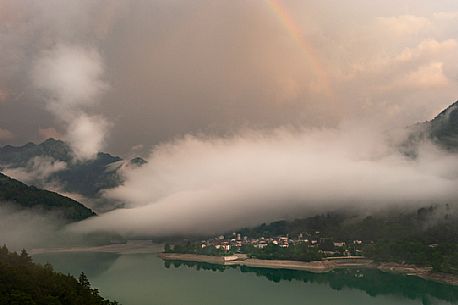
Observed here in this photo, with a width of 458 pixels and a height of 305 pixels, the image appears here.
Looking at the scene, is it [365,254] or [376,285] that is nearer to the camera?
[376,285]

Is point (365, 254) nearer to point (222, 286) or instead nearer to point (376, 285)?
point (376, 285)

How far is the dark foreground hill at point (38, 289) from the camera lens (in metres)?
17.1

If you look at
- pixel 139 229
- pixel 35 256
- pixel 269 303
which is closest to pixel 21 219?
pixel 35 256

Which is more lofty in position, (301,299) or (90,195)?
(90,195)

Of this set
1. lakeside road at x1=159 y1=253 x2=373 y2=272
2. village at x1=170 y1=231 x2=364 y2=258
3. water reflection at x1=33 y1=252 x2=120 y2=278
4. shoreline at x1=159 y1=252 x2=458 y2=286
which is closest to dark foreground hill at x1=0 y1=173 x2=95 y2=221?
water reflection at x1=33 y1=252 x2=120 y2=278

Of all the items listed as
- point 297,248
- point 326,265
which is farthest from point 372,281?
point 297,248

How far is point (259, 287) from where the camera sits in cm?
3944

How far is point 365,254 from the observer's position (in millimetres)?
55219

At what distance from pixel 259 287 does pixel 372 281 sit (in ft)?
36.7

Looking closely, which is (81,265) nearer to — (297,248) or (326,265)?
(297,248)

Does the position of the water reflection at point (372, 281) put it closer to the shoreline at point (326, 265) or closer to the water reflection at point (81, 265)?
the shoreline at point (326, 265)

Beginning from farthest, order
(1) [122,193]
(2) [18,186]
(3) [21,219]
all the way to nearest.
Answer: (1) [122,193]
(2) [18,186]
(3) [21,219]

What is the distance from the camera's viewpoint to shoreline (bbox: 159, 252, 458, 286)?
1722 inches

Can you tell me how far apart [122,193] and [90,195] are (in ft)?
50.9
